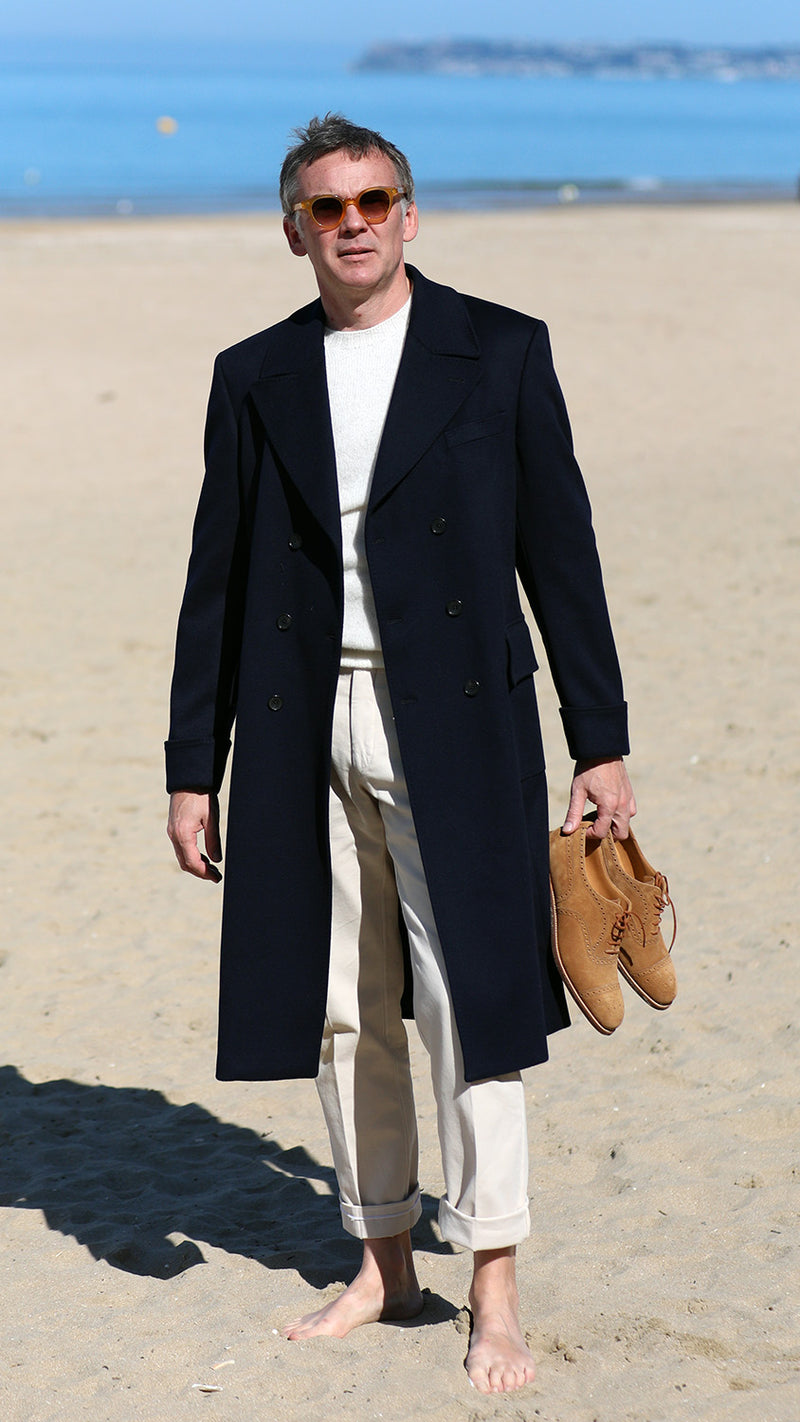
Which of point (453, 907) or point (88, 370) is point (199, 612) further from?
point (88, 370)

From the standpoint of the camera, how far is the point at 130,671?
7.71 metres

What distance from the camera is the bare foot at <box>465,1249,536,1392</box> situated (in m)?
2.78

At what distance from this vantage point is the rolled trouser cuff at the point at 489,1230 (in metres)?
2.77

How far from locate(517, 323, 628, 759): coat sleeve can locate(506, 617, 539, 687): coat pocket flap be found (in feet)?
0.14

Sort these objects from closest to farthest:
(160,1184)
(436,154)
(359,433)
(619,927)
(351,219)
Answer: (351,219) < (359,433) < (619,927) < (160,1184) < (436,154)

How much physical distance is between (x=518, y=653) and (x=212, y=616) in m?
0.58

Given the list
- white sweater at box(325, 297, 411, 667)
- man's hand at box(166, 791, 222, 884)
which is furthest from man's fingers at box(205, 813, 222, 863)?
white sweater at box(325, 297, 411, 667)

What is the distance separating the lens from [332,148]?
2635mm

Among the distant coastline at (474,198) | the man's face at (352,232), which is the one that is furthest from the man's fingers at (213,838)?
the distant coastline at (474,198)

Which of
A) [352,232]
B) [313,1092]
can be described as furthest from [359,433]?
[313,1092]

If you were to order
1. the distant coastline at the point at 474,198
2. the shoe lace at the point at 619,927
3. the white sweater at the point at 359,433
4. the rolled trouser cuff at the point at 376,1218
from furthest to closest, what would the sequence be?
the distant coastline at the point at 474,198
the rolled trouser cuff at the point at 376,1218
the shoe lace at the point at 619,927
the white sweater at the point at 359,433

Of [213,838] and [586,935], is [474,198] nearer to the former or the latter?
[213,838]

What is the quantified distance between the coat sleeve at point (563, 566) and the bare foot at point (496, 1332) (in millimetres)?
968

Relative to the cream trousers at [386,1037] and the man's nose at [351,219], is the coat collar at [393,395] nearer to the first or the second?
the man's nose at [351,219]
